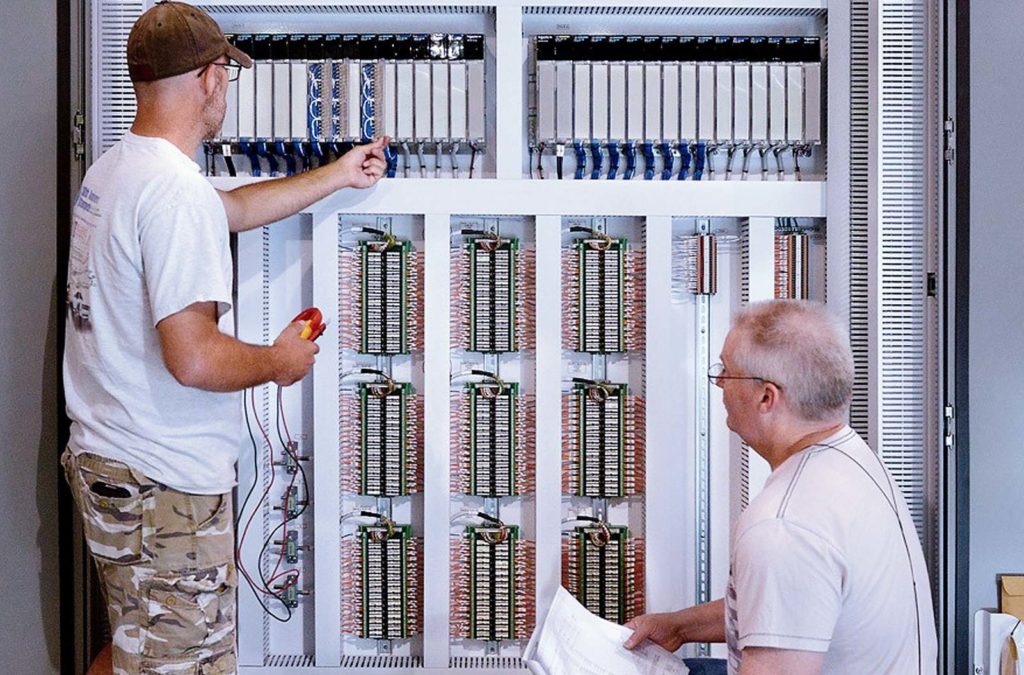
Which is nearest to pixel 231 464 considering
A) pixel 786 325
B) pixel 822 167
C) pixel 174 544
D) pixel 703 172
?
pixel 174 544

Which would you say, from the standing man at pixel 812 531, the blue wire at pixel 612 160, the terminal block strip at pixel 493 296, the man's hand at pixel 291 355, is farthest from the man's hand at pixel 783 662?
the blue wire at pixel 612 160

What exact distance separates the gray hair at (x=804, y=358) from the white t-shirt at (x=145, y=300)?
934 mm

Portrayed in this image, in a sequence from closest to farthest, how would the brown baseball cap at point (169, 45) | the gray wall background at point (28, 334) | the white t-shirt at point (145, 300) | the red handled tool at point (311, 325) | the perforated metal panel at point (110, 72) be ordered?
1. the white t-shirt at point (145, 300)
2. the brown baseball cap at point (169, 45)
3. the red handled tool at point (311, 325)
4. the gray wall background at point (28, 334)
5. the perforated metal panel at point (110, 72)

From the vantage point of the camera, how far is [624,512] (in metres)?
2.42

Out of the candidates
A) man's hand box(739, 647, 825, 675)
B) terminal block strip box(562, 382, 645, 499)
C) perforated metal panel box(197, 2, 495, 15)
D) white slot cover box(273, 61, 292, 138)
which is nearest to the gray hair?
man's hand box(739, 647, 825, 675)

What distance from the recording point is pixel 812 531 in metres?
1.26

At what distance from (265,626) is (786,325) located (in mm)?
1659

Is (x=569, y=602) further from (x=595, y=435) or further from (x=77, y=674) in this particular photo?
(x=77, y=674)

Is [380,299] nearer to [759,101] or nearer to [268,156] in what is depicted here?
[268,156]

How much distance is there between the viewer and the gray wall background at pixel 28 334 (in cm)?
202

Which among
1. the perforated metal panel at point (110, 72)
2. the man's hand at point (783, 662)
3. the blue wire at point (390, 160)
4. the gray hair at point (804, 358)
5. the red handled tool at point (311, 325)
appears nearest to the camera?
the man's hand at point (783, 662)

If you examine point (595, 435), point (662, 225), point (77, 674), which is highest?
point (662, 225)

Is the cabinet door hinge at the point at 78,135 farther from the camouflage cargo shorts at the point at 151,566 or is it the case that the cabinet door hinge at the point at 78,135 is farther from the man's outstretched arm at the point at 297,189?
the camouflage cargo shorts at the point at 151,566

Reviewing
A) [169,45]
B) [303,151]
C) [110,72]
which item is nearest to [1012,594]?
[303,151]
